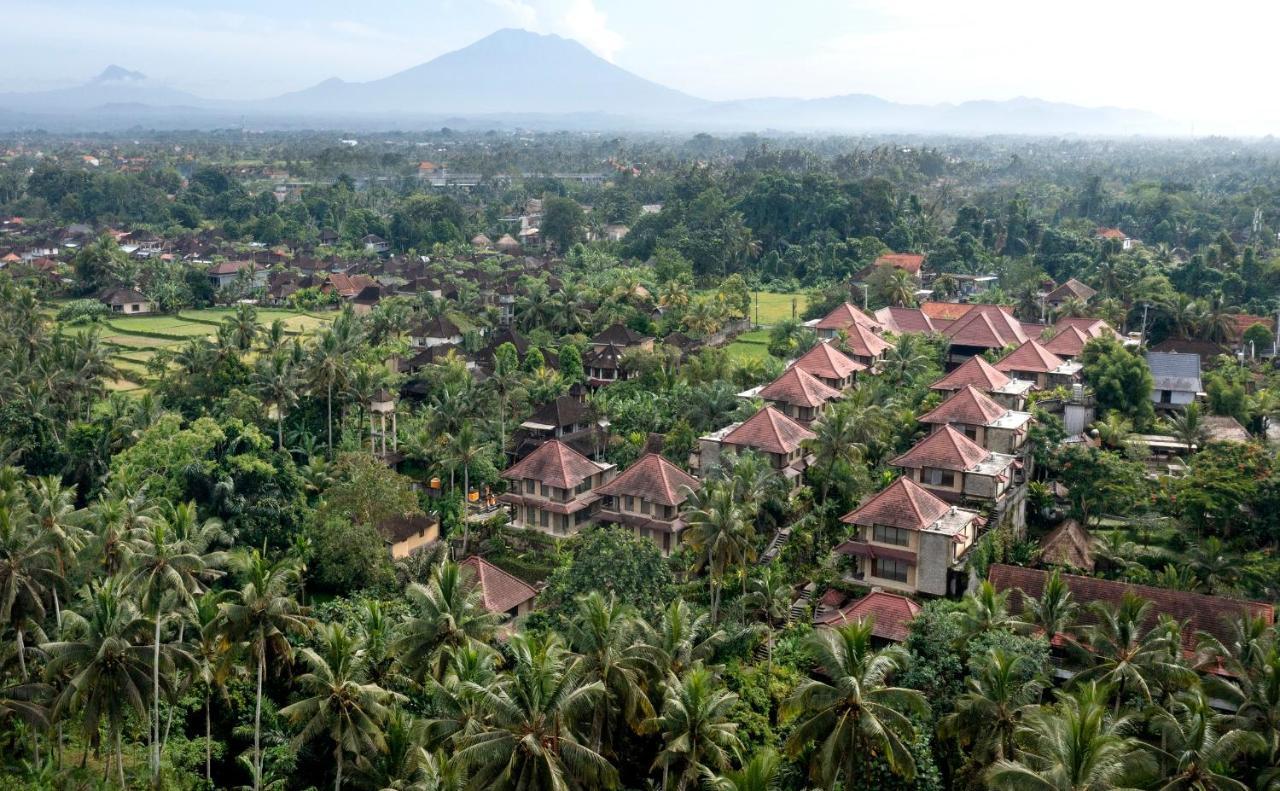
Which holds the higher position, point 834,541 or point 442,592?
point 442,592

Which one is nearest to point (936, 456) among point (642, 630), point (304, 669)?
point (642, 630)

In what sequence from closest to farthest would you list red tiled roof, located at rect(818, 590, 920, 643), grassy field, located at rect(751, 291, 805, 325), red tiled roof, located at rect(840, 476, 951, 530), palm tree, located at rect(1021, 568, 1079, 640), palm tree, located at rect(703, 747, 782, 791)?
palm tree, located at rect(703, 747, 782, 791), palm tree, located at rect(1021, 568, 1079, 640), red tiled roof, located at rect(818, 590, 920, 643), red tiled roof, located at rect(840, 476, 951, 530), grassy field, located at rect(751, 291, 805, 325)

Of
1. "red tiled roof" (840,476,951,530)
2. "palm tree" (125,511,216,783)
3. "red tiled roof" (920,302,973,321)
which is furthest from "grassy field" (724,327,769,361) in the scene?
"palm tree" (125,511,216,783)

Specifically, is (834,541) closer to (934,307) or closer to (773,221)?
(934,307)

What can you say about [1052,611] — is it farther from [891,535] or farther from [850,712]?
[850,712]

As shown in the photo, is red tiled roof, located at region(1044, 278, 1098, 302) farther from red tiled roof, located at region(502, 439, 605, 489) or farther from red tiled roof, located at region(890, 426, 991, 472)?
red tiled roof, located at region(502, 439, 605, 489)
